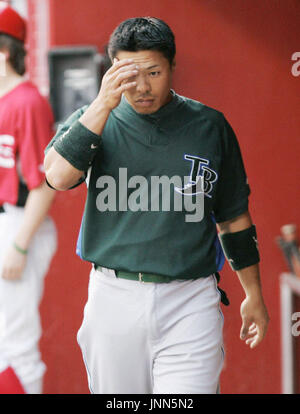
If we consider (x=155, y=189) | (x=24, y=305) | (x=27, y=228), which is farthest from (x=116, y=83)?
(x=24, y=305)

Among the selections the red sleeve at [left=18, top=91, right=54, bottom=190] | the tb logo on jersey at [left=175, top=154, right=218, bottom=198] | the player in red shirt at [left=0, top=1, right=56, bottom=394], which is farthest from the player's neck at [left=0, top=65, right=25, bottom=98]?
the tb logo on jersey at [left=175, top=154, right=218, bottom=198]

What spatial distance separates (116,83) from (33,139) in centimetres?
109

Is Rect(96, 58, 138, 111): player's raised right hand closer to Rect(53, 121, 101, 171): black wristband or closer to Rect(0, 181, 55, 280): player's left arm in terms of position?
Rect(53, 121, 101, 171): black wristband

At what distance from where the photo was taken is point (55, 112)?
302 cm

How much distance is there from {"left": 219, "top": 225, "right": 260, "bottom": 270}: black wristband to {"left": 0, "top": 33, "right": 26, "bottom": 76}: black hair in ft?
4.33

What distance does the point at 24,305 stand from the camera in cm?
288

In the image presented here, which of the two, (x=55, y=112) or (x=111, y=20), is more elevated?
(x=111, y=20)

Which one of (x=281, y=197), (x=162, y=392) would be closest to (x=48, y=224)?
(x=281, y=197)

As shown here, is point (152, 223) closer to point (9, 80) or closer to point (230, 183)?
point (230, 183)

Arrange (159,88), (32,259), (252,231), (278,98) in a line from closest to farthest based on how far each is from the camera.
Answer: (159,88)
(252,231)
(278,98)
(32,259)

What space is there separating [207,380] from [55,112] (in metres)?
1.55

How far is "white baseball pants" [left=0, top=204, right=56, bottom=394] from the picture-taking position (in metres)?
2.84

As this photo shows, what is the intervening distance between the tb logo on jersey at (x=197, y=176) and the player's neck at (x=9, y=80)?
4.11 feet

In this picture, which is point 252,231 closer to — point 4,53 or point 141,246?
point 141,246
